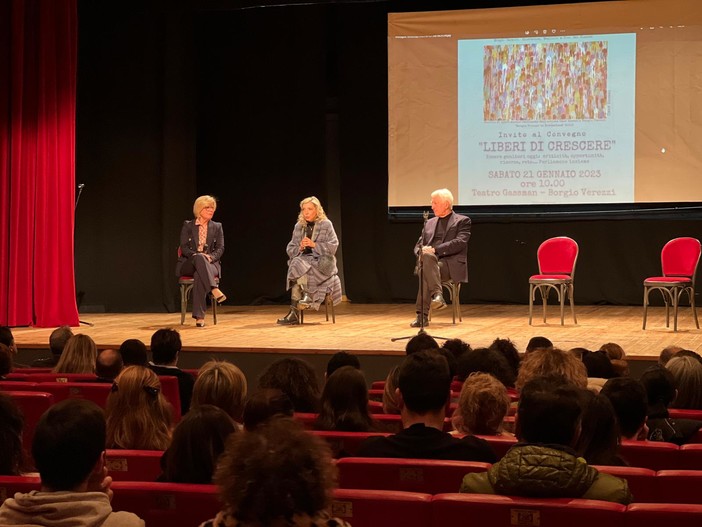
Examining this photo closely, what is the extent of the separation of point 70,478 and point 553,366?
2115 mm

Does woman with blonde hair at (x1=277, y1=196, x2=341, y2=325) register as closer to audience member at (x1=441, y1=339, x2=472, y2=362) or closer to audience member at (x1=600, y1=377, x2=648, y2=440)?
audience member at (x1=441, y1=339, x2=472, y2=362)

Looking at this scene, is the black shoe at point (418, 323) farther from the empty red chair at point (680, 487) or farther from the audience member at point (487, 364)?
the empty red chair at point (680, 487)

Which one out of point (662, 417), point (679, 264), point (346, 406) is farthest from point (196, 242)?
point (662, 417)

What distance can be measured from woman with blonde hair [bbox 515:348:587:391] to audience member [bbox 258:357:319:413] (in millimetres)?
760

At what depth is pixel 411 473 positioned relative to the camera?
2352 millimetres

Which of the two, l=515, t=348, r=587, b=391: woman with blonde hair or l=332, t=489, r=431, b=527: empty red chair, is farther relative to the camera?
l=515, t=348, r=587, b=391: woman with blonde hair

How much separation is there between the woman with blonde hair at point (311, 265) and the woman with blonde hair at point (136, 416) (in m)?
5.19

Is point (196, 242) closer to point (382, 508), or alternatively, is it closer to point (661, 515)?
point (382, 508)

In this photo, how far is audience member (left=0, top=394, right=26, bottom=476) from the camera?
2537 millimetres

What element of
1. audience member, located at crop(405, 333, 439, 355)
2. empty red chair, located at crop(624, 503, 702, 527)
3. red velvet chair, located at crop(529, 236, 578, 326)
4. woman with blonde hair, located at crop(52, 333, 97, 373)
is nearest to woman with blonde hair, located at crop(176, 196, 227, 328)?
red velvet chair, located at crop(529, 236, 578, 326)

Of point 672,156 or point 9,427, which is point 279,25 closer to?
point 672,156

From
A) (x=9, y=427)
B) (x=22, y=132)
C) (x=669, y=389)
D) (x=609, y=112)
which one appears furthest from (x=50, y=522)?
(x=609, y=112)

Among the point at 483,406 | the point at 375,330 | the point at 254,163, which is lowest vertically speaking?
the point at 375,330

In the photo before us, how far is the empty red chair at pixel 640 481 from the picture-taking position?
2.28 metres
